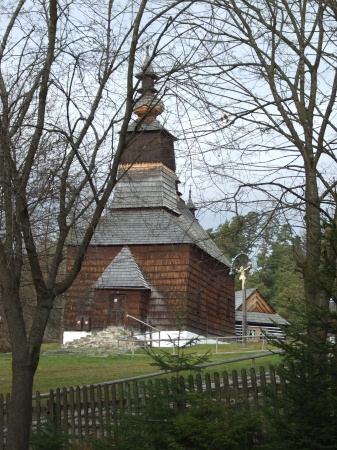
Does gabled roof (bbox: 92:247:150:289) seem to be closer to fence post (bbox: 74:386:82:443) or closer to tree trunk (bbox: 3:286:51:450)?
fence post (bbox: 74:386:82:443)

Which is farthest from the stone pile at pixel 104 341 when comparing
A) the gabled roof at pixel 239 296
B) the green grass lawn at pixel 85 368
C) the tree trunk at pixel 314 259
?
the gabled roof at pixel 239 296

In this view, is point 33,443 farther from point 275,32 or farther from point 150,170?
point 150,170

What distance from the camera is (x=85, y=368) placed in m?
24.0

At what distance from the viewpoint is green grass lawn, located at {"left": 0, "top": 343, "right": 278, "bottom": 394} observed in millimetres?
19328

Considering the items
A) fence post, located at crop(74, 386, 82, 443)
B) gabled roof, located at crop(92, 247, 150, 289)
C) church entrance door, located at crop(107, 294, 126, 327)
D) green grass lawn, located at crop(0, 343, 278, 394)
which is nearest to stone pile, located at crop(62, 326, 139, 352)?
church entrance door, located at crop(107, 294, 126, 327)

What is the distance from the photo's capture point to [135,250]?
37.7m

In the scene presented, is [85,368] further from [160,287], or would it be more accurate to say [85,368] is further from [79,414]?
[79,414]

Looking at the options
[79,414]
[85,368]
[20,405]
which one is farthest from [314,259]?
[85,368]

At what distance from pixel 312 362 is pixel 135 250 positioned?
31064 millimetres

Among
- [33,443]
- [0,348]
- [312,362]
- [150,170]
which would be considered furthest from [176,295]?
[312,362]

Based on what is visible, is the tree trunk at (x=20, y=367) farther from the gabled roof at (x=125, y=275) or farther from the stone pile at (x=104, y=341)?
the gabled roof at (x=125, y=275)

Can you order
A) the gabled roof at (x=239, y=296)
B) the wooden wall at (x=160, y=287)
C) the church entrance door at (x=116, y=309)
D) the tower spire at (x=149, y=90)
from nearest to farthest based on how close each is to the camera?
the tower spire at (x=149, y=90)
the church entrance door at (x=116, y=309)
the wooden wall at (x=160, y=287)
the gabled roof at (x=239, y=296)

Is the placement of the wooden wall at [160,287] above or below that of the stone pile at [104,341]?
above

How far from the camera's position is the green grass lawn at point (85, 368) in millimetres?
19328
